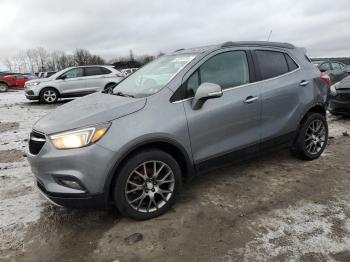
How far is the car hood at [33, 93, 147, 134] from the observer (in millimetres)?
3398

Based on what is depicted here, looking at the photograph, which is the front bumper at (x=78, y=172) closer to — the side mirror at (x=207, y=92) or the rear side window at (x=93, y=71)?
the side mirror at (x=207, y=92)

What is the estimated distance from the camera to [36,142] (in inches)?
140

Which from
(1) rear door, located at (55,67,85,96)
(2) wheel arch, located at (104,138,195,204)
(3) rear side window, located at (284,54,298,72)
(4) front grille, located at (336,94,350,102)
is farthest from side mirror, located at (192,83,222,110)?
(1) rear door, located at (55,67,85,96)

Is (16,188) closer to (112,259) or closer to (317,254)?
(112,259)

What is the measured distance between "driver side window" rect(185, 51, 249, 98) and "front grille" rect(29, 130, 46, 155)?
157 cm

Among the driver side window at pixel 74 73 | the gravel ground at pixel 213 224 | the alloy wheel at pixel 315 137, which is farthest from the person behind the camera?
the driver side window at pixel 74 73

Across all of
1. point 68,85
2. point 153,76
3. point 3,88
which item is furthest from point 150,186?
point 3,88

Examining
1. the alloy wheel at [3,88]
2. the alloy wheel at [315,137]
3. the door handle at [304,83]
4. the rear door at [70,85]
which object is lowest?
the alloy wheel at [315,137]

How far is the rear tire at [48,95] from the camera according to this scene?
1445cm

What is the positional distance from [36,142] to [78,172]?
0.65 metres

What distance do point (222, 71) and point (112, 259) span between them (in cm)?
245

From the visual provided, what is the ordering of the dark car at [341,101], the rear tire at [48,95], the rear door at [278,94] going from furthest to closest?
the rear tire at [48,95]
the dark car at [341,101]
the rear door at [278,94]

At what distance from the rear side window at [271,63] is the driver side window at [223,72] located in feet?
0.88

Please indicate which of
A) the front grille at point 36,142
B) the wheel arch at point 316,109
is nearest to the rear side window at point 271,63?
the wheel arch at point 316,109
